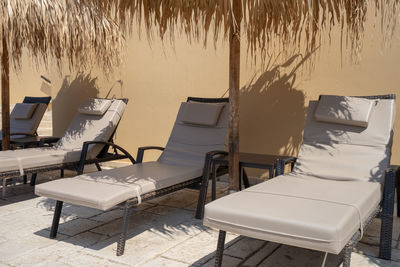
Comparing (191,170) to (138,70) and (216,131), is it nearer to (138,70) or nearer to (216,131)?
(216,131)

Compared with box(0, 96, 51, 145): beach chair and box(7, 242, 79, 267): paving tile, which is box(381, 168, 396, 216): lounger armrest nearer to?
box(7, 242, 79, 267): paving tile

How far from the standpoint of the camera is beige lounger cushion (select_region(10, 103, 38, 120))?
6.05m

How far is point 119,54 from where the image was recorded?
549cm

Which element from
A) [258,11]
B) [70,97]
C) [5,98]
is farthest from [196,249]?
[70,97]

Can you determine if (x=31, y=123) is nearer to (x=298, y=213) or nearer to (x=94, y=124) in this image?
(x=94, y=124)

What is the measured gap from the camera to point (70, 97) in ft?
21.8

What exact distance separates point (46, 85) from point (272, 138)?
1241 centimetres

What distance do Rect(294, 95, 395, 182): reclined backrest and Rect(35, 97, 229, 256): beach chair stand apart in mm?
963

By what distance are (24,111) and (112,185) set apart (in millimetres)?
3790

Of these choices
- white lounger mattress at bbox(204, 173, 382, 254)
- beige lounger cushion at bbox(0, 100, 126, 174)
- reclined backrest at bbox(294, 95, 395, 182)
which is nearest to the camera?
white lounger mattress at bbox(204, 173, 382, 254)

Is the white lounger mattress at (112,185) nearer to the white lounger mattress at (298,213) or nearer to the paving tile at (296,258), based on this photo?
the white lounger mattress at (298,213)

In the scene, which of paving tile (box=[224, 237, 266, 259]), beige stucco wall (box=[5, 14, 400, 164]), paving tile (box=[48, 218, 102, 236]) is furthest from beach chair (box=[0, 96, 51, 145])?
paving tile (box=[224, 237, 266, 259])

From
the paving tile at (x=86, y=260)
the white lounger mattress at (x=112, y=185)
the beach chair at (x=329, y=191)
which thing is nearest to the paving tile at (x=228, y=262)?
the beach chair at (x=329, y=191)

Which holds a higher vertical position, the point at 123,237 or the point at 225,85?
the point at 225,85
